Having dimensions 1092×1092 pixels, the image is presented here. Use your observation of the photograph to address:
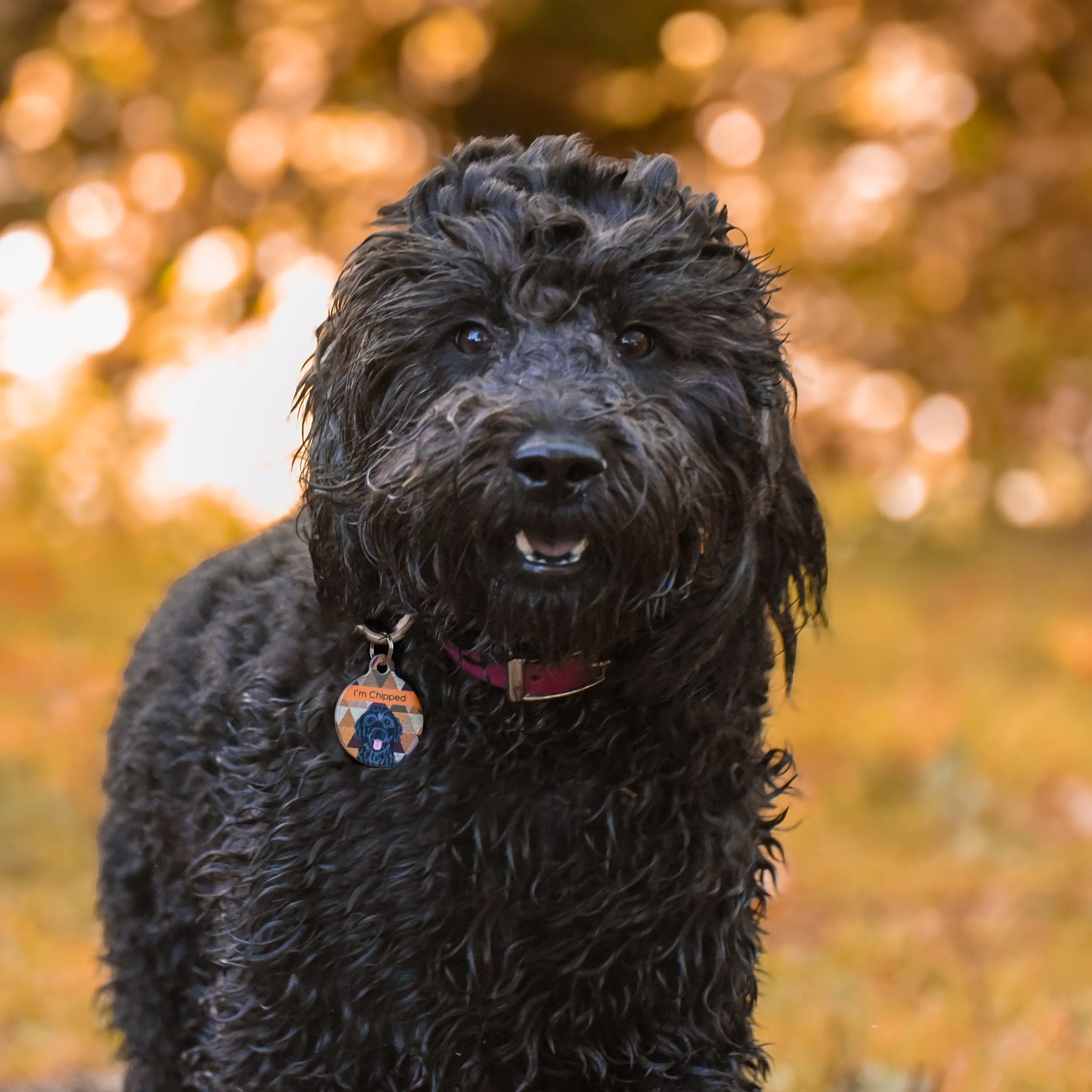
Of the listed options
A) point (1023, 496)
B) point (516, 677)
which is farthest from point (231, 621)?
point (1023, 496)

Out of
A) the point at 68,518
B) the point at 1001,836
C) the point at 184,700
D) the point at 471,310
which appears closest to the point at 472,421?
the point at 471,310

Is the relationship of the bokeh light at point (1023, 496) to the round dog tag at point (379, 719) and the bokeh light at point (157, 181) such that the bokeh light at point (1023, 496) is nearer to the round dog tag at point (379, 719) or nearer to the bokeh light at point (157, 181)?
the bokeh light at point (157, 181)

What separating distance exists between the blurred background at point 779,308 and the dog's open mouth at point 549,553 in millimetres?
3579

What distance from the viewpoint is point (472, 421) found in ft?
8.31

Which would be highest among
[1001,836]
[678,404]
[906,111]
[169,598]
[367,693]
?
[906,111]

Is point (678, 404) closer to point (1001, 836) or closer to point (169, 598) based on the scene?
point (169, 598)

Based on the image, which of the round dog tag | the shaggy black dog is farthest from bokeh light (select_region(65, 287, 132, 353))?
the round dog tag

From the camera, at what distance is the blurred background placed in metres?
6.83

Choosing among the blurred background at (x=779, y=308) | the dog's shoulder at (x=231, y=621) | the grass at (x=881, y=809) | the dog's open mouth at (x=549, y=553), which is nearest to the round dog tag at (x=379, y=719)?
the dog's shoulder at (x=231, y=621)

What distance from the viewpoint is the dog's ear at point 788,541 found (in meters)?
2.85

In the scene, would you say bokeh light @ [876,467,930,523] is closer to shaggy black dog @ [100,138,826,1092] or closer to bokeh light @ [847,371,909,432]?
bokeh light @ [847,371,909,432]

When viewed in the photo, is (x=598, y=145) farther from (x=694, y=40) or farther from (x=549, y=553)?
(x=549, y=553)

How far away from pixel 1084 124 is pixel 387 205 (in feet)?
24.8

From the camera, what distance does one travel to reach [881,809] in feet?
22.4
